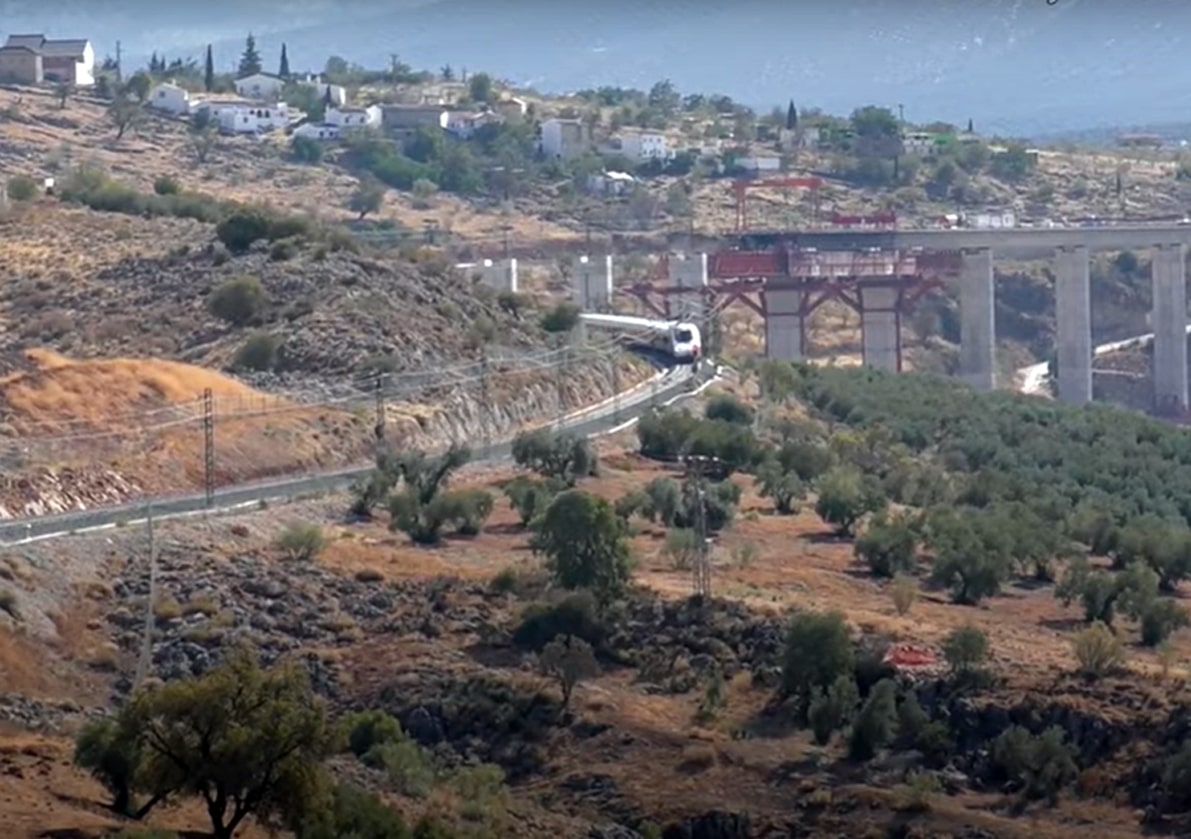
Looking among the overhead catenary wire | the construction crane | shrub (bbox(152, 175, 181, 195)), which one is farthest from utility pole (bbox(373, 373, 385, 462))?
the construction crane

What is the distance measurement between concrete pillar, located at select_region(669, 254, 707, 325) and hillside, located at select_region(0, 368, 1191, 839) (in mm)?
48071

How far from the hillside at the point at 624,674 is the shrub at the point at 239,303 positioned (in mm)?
17015

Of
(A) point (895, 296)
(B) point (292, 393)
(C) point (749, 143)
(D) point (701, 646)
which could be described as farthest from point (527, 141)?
(D) point (701, 646)

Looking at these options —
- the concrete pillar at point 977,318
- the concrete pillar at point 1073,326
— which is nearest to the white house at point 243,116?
the concrete pillar at point 977,318

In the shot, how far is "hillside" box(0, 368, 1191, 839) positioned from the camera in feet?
125

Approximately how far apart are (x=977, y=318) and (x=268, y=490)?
58543 mm

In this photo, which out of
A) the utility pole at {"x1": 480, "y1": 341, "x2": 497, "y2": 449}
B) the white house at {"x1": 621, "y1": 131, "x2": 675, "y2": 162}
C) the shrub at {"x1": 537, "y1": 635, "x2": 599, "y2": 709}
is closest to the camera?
the shrub at {"x1": 537, "y1": 635, "x2": 599, "y2": 709}

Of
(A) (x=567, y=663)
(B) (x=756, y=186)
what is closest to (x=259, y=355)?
(A) (x=567, y=663)

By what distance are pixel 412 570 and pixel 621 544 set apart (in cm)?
319

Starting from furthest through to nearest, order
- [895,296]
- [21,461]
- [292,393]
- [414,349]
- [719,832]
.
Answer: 1. [895,296]
2. [414,349]
3. [292,393]
4. [21,461]
5. [719,832]

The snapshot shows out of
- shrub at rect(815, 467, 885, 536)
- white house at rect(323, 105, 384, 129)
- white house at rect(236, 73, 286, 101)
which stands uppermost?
white house at rect(236, 73, 286, 101)

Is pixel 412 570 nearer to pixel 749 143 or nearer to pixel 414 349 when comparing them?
pixel 414 349

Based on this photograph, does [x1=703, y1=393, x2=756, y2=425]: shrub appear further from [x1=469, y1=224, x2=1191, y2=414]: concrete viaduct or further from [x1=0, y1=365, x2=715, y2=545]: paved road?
[x1=469, y1=224, x2=1191, y2=414]: concrete viaduct

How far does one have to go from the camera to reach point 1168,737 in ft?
131
